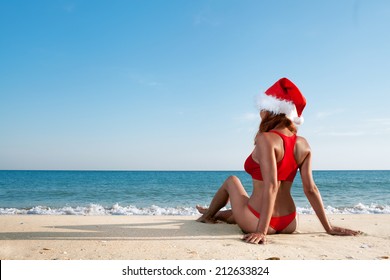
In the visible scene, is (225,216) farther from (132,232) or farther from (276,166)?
(276,166)

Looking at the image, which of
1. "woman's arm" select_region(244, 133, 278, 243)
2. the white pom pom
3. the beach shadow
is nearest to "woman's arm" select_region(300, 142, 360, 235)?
the white pom pom

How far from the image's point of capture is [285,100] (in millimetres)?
3932

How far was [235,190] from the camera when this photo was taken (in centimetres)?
443

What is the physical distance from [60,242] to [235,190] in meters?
2.26

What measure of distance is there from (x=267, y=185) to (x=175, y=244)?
126cm

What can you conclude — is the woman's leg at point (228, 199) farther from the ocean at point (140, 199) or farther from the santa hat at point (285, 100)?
the ocean at point (140, 199)

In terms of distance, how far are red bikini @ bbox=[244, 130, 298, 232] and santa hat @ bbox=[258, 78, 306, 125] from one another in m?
0.28

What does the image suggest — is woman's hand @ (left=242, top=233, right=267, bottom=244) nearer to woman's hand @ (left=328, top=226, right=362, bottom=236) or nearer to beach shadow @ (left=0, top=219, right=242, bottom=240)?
beach shadow @ (left=0, top=219, right=242, bottom=240)

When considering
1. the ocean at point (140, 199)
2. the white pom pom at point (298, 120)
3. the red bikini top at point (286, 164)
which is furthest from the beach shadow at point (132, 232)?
the ocean at point (140, 199)

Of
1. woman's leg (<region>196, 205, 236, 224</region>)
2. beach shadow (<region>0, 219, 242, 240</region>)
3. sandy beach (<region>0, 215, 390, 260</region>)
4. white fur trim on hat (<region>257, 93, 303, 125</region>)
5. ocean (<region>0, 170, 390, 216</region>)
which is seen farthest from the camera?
ocean (<region>0, 170, 390, 216</region>)

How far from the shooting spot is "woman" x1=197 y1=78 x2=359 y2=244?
366cm

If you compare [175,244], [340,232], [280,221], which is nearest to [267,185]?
[280,221]
